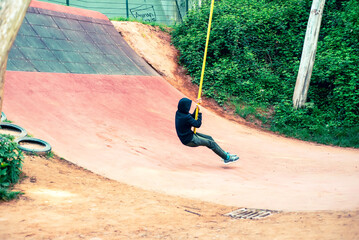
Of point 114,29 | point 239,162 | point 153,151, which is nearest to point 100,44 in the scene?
point 114,29

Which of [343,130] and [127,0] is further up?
[127,0]

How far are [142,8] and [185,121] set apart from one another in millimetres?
16445

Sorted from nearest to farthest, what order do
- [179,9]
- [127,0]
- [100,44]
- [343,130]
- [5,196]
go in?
[5,196] < [343,130] < [100,44] < [127,0] < [179,9]

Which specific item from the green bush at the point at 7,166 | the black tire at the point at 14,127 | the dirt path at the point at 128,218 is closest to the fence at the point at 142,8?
the black tire at the point at 14,127

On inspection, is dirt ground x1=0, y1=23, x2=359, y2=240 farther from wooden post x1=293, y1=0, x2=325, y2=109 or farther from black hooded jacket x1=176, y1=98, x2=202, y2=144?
wooden post x1=293, y1=0, x2=325, y2=109

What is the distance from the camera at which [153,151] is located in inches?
367

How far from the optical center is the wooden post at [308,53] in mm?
14691

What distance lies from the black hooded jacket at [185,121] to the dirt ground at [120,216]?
5.62 ft

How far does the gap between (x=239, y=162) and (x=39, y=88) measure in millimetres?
6257

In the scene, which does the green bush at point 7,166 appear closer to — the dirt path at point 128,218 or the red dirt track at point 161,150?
the dirt path at point 128,218

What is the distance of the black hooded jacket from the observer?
7586mm

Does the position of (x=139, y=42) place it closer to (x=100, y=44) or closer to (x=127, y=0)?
(x=100, y=44)

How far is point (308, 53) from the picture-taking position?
14.8m

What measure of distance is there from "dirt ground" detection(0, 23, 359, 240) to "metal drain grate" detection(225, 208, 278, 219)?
0.14m
